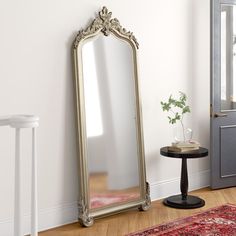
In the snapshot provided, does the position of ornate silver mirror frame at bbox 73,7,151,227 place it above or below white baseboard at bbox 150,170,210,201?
above

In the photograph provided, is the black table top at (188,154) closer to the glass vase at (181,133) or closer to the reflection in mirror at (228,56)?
the glass vase at (181,133)

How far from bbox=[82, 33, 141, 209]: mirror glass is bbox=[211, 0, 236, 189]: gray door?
43.5 inches

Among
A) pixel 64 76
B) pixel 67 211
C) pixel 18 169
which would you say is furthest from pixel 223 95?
pixel 18 169

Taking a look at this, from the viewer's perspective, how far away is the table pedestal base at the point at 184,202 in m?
4.29

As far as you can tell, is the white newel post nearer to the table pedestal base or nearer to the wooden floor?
the wooden floor

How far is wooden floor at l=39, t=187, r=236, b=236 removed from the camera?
363cm

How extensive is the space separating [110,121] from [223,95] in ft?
5.35

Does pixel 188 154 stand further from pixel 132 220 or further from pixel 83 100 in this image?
pixel 83 100

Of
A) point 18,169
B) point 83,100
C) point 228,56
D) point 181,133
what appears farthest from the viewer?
point 228,56

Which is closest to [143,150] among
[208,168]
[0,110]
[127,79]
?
[127,79]

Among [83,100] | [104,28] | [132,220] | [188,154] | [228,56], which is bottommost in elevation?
[132,220]

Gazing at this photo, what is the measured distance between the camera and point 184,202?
436 cm

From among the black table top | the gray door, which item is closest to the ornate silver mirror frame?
the black table top

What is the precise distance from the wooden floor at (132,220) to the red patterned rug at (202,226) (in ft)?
0.43
